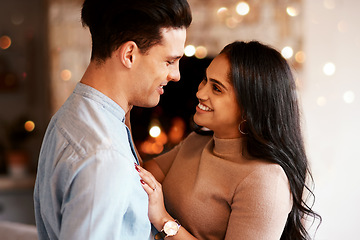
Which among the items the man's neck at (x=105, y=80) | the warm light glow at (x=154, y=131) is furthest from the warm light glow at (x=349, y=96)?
the man's neck at (x=105, y=80)

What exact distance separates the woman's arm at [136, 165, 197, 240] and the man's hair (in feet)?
1.14

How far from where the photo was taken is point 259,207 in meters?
1.34

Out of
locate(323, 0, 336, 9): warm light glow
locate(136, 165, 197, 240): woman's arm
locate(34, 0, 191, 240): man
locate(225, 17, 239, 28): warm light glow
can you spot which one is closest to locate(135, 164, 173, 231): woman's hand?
locate(136, 165, 197, 240): woman's arm

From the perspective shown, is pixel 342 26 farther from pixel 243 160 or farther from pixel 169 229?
pixel 169 229

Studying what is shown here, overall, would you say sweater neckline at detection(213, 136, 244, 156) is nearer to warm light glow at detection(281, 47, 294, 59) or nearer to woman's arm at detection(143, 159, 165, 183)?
woman's arm at detection(143, 159, 165, 183)

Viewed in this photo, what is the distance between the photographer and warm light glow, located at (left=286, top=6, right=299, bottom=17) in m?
3.31

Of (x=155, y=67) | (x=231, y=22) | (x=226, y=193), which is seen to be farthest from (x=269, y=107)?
(x=231, y=22)

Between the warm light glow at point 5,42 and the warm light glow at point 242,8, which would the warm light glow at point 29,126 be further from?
the warm light glow at point 242,8

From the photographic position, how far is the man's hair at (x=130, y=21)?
1.16m

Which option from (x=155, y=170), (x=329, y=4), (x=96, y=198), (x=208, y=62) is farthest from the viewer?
(x=329, y=4)

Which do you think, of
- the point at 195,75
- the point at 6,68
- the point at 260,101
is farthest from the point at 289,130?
the point at 6,68

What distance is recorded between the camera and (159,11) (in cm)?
117

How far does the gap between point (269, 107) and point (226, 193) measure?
0.32 metres

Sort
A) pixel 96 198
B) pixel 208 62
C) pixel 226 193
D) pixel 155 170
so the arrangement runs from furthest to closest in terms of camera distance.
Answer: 1. pixel 208 62
2. pixel 155 170
3. pixel 226 193
4. pixel 96 198
